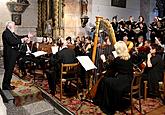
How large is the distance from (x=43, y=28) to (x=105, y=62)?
278 inches

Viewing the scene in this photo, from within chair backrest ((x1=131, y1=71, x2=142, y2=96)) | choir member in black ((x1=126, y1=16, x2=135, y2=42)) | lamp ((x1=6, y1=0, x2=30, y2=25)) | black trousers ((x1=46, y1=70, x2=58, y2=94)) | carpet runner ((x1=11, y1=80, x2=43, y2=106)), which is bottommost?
carpet runner ((x1=11, y1=80, x2=43, y2=106))

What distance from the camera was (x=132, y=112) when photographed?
4844 millimetres

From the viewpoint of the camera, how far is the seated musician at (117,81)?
475 centimetres

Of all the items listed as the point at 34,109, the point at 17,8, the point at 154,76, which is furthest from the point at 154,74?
the point at 17,8

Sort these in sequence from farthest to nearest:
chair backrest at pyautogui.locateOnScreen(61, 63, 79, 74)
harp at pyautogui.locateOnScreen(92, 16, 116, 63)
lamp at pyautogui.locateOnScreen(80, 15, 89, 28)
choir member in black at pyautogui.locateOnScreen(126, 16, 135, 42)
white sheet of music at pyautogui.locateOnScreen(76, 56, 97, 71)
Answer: lamp at pyautogui.locateOnScreen(80, 15, 89, 28)
choir member in black at pyautogui.locateOnScreen(126, 16, 135, 42)
chair backrest at pyautogui.locateOnScreen(61, 63, 79, 74)
harp at pyautogui.locateOnScreen(92, 16, 116, 63)
white sheet of music at pyautogui.locateOnScreen(76, 56, 97, 71)

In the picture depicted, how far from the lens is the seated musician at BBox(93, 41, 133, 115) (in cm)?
475

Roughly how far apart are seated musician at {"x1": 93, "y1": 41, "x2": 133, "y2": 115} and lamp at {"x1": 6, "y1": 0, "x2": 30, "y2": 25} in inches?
294

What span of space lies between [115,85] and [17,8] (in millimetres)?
7839

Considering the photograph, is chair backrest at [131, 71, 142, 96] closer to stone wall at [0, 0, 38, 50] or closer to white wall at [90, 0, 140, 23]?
stone wall at [0, 0, 38, 50]

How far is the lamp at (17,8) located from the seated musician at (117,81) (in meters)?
7.46

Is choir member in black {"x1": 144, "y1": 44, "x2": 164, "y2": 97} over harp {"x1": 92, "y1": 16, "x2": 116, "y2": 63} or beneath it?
beneath

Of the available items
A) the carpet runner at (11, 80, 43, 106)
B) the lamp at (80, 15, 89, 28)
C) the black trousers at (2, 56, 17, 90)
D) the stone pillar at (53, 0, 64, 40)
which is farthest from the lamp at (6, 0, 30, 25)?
the black trousers at (2, 56, 17, 90)

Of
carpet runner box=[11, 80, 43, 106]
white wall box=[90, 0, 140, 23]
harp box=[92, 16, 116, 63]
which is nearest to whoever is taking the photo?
harp box=[92, 16, 116, 63]

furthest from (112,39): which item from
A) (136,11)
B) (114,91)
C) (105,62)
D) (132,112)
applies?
(136,11)
